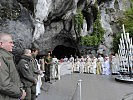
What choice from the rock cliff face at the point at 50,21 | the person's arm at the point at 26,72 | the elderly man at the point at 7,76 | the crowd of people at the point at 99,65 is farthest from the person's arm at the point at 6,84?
the crowd of people at the point at 99,65

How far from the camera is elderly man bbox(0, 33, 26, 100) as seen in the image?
3.66m

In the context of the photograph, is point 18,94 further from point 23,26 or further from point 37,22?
point 37,22

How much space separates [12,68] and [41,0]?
37.3ft

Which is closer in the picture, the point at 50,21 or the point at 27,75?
the point at 27,75

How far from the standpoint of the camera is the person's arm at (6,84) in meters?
3.64

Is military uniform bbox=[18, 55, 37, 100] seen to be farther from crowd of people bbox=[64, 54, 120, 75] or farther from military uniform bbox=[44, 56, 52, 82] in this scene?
crowd of people bbox=[64, 54, 120, 75]

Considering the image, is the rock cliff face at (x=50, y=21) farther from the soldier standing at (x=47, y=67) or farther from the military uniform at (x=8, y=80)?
the military uniform at (x=8, y=80)

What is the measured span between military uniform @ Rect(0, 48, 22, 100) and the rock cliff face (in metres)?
5.55

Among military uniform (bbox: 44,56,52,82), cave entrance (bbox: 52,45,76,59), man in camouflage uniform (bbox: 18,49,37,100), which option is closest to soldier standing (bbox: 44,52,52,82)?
military uniform (bbox: 44,56,52,82)

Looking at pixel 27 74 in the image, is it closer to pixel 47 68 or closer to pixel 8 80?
pixel 8 80

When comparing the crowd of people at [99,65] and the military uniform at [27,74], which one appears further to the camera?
the crowd of people at [99,65]

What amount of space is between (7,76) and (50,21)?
18317mm

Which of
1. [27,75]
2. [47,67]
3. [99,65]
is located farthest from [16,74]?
[99,65]

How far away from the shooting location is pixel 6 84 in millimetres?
3650
